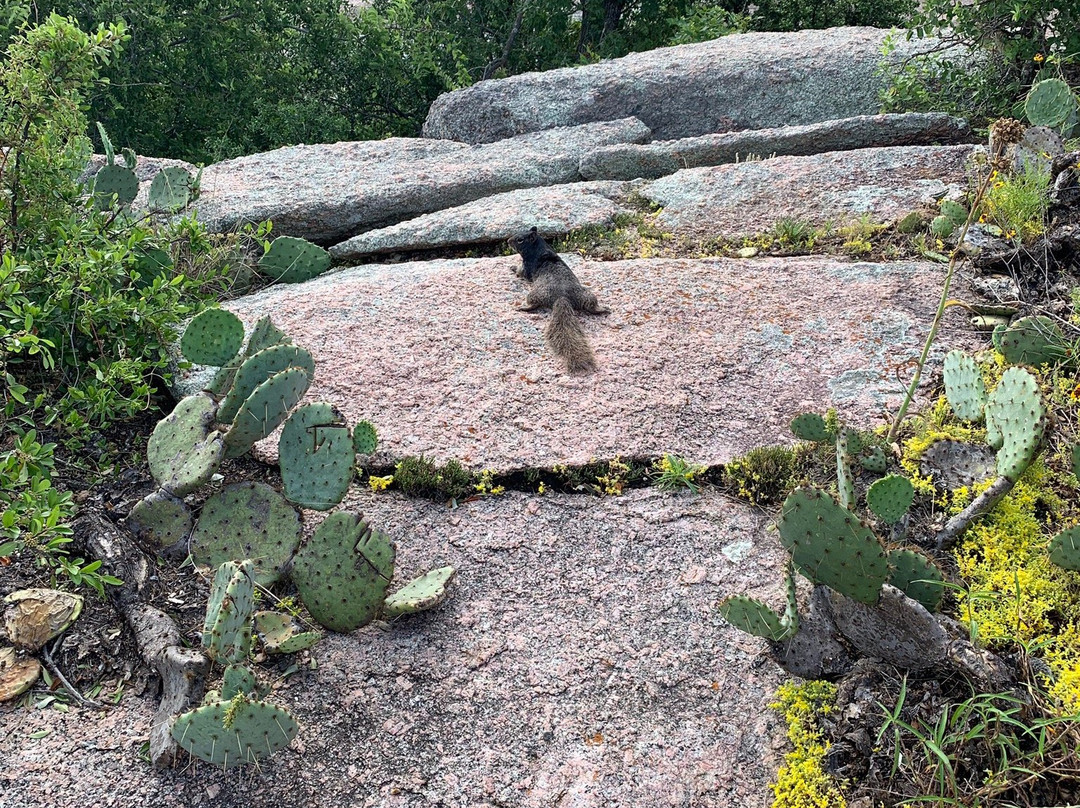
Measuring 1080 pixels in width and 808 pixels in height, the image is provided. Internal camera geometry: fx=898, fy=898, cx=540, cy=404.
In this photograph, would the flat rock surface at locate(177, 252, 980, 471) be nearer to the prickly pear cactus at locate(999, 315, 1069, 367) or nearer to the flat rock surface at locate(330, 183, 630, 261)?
the prickly pear cactus at locate(999, 315, 1069, 367)

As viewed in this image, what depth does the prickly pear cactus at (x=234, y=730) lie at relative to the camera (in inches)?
102

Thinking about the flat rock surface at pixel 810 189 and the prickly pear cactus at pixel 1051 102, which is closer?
the prickly pear cactus at pixel 1051 102

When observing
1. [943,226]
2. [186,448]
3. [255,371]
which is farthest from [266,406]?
[943,226]

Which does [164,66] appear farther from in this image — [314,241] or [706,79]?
[706,79]

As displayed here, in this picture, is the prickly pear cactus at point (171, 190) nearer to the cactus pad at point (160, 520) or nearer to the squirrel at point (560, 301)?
the squirrel at point (560, 301)

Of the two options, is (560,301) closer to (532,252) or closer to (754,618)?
(532,252)

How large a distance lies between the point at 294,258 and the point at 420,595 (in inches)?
136

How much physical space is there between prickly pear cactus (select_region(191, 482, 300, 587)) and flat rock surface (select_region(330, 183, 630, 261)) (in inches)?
137

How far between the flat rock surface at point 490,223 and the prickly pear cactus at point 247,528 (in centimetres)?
347

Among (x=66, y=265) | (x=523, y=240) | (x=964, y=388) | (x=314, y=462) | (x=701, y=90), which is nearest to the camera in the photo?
(x=314, y=462)

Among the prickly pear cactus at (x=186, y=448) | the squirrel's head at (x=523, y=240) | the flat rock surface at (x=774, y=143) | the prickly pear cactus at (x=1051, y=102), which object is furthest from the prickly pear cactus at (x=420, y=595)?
the flat rock surface at (x=774, y=143)

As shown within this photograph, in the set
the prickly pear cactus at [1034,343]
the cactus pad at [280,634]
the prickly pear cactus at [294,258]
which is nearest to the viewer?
the cactus pad at [280,634]

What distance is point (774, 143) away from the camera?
24.7 feet

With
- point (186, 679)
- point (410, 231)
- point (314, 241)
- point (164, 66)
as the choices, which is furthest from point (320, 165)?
point (186, 679)
